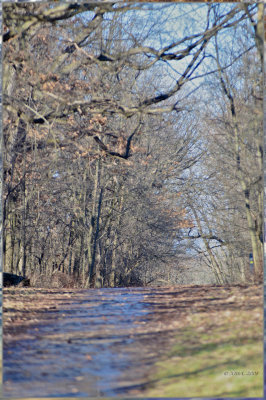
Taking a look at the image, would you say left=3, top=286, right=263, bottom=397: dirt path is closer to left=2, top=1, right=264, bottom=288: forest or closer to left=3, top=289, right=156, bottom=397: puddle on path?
left=3, top=289, right=156, bottom=397: puddle on path

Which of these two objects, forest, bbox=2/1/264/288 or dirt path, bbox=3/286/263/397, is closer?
dirt path, bbox=3/286/263/397

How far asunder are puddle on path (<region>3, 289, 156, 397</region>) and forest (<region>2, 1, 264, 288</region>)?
1221 mm

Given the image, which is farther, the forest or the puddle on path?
the forest

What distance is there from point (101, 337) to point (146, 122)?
2293 mm

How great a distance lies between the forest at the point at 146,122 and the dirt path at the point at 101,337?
0.49m

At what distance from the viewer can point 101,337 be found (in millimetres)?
3588

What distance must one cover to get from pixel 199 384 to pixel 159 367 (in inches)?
12.2

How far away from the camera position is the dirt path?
10.6 ft

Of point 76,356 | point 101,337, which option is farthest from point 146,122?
point 76,356

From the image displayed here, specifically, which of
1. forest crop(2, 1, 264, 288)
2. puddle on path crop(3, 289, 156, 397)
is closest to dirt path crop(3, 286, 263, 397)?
puddle on path crop(3, 289, 156, 397)

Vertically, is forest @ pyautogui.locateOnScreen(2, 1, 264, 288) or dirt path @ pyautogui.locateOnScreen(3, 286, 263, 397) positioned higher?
forest @ pyautogui.locateOnScreen(2, 1, 264, 288)

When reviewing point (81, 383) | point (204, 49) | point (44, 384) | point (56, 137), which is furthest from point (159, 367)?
point (204, 49)

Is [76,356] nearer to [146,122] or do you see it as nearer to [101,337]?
[101,337]

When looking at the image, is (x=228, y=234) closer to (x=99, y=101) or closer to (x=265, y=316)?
(x=265, y=316)
